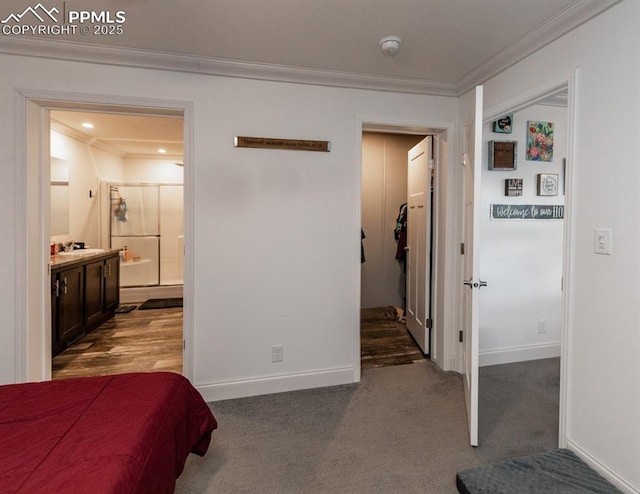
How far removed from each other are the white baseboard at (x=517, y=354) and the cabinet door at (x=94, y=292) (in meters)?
4.18

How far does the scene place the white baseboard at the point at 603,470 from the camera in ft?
5.15

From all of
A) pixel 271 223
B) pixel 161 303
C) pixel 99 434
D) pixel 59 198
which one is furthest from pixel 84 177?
pixel 99 434

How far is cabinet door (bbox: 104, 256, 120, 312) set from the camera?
14.6 feet

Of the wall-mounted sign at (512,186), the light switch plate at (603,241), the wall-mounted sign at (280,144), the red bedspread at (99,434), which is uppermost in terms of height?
the wall-mounted sign at (280,144)

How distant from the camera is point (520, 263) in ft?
10.2

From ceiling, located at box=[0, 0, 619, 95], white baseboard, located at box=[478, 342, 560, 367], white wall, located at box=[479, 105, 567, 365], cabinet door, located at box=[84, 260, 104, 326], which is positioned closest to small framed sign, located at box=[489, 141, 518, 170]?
white wall, located at box=[479, 105, 567, 365]

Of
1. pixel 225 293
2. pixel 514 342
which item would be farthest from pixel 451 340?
pixel 225 293

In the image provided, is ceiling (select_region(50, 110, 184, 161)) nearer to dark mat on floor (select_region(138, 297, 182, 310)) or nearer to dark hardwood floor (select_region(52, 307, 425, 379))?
dark hardwood floor (select_region(52, 307, 425, 379))

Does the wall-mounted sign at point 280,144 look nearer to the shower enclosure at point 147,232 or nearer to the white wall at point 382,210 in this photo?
the white wall at point 382,210

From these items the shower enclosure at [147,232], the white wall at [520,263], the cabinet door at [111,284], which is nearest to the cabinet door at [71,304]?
the cabinet door at [111,284]

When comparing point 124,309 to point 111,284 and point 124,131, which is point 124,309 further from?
point 124,131

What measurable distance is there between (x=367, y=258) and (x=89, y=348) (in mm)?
3455

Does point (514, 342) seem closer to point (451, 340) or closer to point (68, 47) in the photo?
point (451, 340)

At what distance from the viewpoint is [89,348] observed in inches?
139
